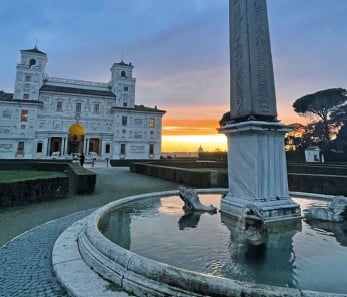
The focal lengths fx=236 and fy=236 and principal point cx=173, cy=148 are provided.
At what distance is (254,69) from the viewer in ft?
15.6

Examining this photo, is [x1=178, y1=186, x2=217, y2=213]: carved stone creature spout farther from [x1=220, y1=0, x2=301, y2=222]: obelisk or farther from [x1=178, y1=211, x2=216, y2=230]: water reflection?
[x1=220, y1=0, x2=301, y2=222]: obelisk

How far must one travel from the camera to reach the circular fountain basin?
2135mm

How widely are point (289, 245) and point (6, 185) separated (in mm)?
9001

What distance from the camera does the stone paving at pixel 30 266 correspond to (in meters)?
2.92

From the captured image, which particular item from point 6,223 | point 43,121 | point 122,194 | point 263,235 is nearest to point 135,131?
point 43,121

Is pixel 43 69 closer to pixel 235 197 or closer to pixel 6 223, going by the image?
pixel 6 223

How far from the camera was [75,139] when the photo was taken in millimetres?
53562

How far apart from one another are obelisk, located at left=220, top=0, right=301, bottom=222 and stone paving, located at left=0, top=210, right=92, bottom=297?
3349 mm

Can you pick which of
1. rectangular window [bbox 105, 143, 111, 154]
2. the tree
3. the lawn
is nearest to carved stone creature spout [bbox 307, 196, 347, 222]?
the lawn

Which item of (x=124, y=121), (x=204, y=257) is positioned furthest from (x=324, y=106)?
(x=204, y=257)

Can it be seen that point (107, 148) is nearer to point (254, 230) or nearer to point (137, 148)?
point (137, 148)

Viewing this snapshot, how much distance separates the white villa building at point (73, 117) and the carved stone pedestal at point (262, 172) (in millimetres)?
48745

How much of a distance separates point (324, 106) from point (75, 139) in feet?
169

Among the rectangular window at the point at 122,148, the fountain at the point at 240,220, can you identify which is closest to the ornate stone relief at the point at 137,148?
the rectangular window at the point at 122,148
